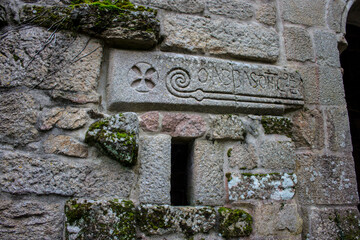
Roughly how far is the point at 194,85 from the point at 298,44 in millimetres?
972

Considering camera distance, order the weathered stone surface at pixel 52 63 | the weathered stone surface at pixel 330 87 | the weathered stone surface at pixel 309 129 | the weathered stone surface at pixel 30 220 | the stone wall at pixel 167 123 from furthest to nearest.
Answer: the weathered stone surface at pixel 330 87, the weathered stone surface at pixel 309 129, the weathered stone surface at pixel 52 63, the stone wall at pixel 167 123, the weathered stone surface at pixel 30 220

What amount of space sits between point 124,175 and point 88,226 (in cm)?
33

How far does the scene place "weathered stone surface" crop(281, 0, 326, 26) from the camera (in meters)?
2.25

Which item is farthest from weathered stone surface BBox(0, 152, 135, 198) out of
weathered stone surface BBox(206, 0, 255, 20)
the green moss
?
weathered stone surface BBox(206, 0, 255, 20)

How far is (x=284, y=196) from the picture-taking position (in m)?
1.84

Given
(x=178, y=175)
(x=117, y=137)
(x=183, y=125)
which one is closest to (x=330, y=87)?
(x=183, y=125)

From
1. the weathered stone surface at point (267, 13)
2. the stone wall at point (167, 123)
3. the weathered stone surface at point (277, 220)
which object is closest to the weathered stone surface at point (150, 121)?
the stone wall at point (167, 123)

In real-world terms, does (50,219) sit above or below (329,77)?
below

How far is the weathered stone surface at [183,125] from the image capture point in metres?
1.79

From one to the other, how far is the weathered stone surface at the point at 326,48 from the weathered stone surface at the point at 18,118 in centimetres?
207

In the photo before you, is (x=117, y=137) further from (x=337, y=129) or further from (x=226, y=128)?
(x=337, y=129)

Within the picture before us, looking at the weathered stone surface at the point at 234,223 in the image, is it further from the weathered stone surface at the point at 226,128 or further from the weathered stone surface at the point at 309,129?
the weathered stone surface at the point at 309,129

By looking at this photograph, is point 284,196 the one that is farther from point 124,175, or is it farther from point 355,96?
point 355,96

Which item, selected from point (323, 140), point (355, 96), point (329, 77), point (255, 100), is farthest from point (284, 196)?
point (355, 96)
